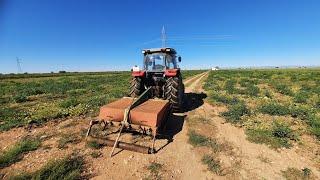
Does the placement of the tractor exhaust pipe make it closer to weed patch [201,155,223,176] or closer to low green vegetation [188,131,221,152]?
weed patch [201,155,223,176]

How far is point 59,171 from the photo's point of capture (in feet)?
15.1

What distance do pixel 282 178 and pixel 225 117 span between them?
4.66m

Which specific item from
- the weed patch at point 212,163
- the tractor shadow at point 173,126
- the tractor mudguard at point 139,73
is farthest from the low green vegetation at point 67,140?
the tractor mudguard at point 139,73

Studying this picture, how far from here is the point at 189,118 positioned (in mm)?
9273

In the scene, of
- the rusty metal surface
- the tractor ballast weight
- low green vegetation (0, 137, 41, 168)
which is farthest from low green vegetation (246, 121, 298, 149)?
low green vegetation (0, 137, 41, 168)

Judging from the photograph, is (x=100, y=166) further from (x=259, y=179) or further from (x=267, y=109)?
(x=267, y=109)

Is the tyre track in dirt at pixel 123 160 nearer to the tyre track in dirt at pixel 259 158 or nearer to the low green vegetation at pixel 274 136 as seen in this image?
the tyre track in dirt at pixel 259 158

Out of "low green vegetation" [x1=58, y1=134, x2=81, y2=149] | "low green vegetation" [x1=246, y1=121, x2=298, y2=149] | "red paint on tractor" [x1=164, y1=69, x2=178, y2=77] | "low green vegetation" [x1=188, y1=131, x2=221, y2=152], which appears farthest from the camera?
"red paint on tractor" [x1=164, y1=69, x2=178, y2=77]

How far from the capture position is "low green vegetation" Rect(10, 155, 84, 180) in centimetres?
446

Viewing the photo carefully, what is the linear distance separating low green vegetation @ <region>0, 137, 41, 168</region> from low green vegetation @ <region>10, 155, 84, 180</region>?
2.94 feet

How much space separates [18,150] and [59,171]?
181cm

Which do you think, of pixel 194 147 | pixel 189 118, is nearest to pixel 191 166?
pixel 194 147

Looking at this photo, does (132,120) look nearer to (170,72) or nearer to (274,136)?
(170,72)

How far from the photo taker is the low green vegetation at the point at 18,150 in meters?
5.18
